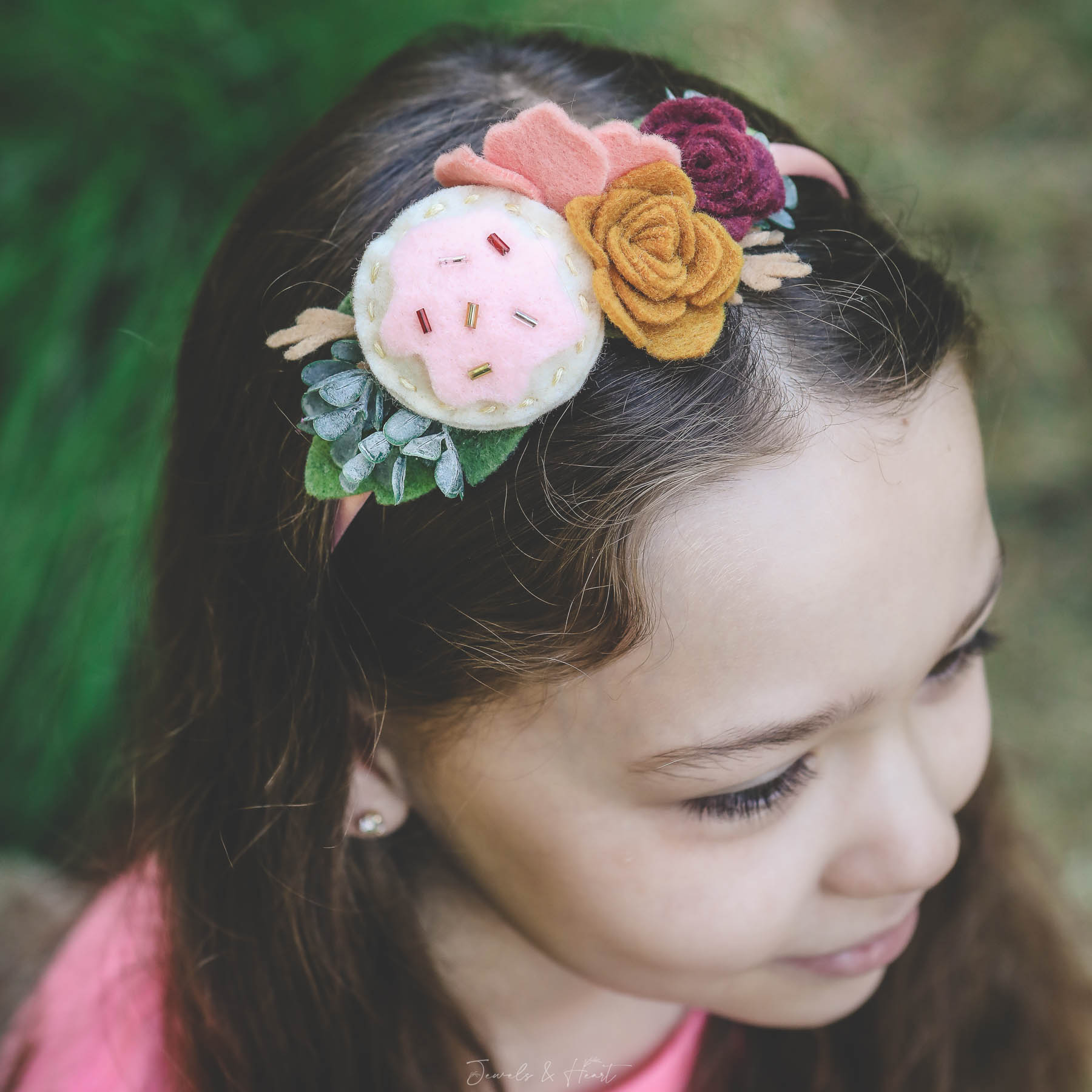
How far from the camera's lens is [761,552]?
0.84 m

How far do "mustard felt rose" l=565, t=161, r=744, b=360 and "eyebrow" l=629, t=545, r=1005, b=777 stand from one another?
13.1 inches

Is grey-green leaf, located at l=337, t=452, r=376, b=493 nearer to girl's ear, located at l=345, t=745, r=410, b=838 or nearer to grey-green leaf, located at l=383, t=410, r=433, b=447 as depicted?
grey-green leaf, located at l=383, t=410, r=433, b=447

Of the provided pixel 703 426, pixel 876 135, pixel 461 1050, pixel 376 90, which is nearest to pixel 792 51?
pixel 876 135

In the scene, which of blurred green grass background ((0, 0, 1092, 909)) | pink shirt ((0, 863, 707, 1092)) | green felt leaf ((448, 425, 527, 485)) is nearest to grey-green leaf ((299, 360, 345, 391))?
green felt leaf ((448, 425, 527, 485))

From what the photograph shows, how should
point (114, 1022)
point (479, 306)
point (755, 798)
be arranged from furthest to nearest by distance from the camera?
point (114, 1022) < point (755, 798) < point (479, 306)

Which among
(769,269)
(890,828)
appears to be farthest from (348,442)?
(890,828)

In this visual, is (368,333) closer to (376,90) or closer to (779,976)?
(376,90)

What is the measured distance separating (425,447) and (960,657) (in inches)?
25.8

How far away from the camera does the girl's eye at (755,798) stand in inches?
37.6

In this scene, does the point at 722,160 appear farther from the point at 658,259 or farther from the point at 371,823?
the point at 371,823

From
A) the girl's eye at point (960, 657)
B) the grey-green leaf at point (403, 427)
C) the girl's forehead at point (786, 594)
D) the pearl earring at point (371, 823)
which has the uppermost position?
the grey-green leaf at point (403, 427)

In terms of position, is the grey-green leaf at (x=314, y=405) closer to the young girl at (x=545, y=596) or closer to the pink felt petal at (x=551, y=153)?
the young girl at (x=545, y=596)

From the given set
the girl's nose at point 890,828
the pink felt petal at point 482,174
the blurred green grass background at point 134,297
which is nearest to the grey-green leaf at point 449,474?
the pink felt petal at point 482,174

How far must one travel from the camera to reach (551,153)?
31.6 inches
